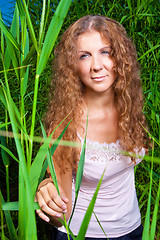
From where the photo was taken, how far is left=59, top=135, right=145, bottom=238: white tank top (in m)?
0.84

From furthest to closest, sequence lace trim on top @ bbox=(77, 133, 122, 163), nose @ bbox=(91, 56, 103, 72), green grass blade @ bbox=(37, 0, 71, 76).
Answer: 1. lace trim on top @ bbox=(77, 133, 122, 163)
2. nose @ bbox=(91, 56, 103, 72)
3. green grass blade @ bbox=(37, 0, 71, 76)

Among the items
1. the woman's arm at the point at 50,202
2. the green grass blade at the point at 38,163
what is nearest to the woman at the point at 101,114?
the woman's arm at the point at 50,202

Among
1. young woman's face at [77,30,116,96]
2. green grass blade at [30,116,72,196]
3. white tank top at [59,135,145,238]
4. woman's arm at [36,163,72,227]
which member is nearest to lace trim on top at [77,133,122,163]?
white tank top at [59,135,145,238]

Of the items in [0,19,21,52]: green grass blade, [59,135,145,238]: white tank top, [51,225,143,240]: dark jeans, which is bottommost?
[51,225,143,240]: dark jeans

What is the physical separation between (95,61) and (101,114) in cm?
19

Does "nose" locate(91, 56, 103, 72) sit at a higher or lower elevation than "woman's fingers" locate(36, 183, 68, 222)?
higher

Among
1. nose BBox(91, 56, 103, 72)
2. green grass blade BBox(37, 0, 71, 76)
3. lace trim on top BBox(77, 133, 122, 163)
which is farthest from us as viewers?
lace trim on top BBox(77, 133, 122, 163)

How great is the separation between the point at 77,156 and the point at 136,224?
0.31 meters

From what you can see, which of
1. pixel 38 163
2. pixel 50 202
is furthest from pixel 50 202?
pixel 38 163

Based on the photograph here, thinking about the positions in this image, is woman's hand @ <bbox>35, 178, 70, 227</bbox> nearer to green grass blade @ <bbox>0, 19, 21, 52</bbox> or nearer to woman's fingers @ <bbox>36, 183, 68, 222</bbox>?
woman's fingers @ <bbox>36, 183, 68, 222</bbox>

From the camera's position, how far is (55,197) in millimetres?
457

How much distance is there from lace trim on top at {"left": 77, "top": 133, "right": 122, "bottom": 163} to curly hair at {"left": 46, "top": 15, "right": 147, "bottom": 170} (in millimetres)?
26

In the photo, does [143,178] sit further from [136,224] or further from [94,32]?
[94,32]

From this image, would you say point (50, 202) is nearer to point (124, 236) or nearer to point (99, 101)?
point (99, 101)
